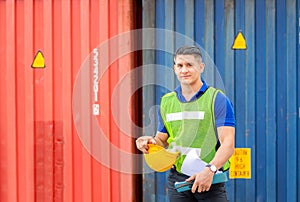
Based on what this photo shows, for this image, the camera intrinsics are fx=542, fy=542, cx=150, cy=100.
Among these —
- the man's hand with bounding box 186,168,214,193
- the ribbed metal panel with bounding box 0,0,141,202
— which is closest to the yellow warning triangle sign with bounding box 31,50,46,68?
the ribbed metal panel with bounding box 0,0,141,202

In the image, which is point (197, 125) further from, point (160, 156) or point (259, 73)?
point (259, 73)

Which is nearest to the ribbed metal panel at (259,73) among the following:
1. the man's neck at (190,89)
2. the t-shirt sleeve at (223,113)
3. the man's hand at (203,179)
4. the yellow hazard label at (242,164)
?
the yellow hazard label at (242,164)

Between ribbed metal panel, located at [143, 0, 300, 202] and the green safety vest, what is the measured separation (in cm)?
134

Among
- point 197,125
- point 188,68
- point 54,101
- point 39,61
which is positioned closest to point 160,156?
point 197,125

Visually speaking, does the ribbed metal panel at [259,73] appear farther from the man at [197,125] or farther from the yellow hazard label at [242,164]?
the man at [197,125]

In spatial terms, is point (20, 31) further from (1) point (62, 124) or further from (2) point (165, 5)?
(2) point (165, 5)

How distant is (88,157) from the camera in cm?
477

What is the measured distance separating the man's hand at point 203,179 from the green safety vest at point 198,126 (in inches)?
6.6

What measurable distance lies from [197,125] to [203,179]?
35 cm

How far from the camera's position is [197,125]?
10.7ft

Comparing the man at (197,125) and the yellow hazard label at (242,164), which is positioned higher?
the man at (197,125)

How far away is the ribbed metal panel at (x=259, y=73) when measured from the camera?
4.57m

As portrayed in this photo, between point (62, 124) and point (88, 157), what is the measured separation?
38 centimetres

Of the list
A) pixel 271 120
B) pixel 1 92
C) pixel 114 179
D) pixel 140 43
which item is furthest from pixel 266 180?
pixel 1 92
